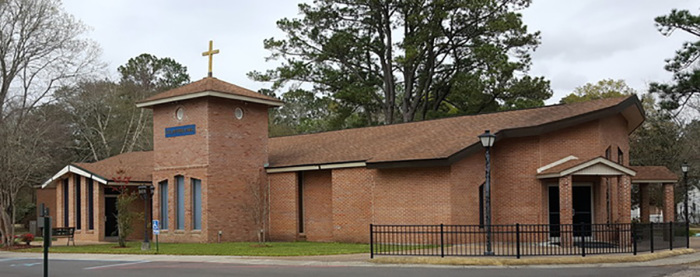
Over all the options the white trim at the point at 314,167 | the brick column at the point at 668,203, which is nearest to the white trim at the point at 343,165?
the white trim at the point at 314,167

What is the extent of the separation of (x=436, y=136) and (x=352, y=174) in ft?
12.1

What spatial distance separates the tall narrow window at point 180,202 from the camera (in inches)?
1273

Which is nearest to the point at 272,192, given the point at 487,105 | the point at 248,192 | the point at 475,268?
the point at 248,192

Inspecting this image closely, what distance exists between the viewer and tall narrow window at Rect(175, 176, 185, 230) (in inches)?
1273

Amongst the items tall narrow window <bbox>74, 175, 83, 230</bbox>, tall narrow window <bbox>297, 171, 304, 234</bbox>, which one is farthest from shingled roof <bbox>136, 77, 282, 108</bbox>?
tall narrow window <bbox>74, 175, 83, 230</bbox>

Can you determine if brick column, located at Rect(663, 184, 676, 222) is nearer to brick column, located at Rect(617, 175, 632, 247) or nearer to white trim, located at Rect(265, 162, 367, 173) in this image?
brick column, located at Rect(617, 175, 632, 247)

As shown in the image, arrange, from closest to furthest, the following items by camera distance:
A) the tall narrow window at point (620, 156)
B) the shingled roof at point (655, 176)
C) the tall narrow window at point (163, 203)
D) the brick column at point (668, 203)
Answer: the tall narrow window at point (620, 156) → the brick column at point (668, 203) → the shingled roof at point (655, 176) → the tall narrow window at point (163, 203)

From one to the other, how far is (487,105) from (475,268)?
29.9 metres

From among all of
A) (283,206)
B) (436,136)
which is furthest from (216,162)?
(436,136)

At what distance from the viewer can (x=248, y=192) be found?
32.6 metres

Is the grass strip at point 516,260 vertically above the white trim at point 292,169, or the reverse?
the white trim at point 292,169

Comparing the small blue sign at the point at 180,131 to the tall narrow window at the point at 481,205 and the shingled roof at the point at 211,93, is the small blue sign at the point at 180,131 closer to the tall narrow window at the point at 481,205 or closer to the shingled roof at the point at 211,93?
the shingled roof at the point at 211,93

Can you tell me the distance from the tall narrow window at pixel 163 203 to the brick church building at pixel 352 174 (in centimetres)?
5

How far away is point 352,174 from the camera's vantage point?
96.7 ft
